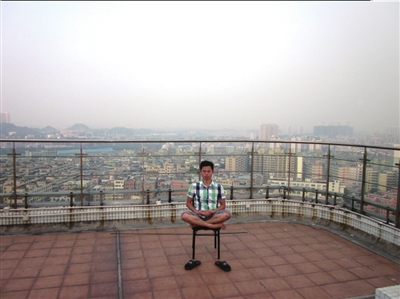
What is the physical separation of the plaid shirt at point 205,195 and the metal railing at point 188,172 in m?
1.42

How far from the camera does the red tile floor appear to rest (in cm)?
272

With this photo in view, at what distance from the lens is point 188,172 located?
487 centimetres

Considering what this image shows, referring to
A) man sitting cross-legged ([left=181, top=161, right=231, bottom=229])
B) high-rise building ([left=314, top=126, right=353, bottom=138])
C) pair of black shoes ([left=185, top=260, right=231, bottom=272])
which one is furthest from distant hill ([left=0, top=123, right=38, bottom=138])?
high-rise building ([left=314, top=126, right=353, bottom=138])

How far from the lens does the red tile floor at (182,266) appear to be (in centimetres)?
272

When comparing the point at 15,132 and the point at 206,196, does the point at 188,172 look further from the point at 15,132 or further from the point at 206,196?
the point at 15,132

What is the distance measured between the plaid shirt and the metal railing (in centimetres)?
142

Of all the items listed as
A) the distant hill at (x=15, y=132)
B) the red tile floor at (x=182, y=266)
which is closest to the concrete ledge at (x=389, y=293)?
the red tile floor at (x=182, y=266)

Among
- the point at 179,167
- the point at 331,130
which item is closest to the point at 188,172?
the point at 179,167

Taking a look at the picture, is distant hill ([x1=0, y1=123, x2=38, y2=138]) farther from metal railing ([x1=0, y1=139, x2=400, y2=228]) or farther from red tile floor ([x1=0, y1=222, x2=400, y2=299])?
red tile floor ([x1=0, y1=222, x2=400, y2=299])

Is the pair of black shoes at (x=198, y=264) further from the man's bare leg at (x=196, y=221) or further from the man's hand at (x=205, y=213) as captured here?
the man's hand at (x=205, y=213)

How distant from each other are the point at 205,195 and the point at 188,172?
1.49m

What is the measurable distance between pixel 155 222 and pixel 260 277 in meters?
2.03

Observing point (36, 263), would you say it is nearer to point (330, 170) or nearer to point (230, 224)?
point (230, 224)

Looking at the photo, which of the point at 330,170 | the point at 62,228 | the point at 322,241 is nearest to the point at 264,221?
the point at 322,241
